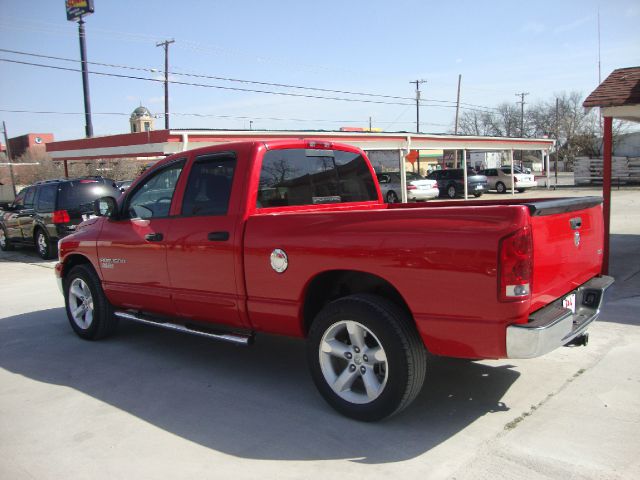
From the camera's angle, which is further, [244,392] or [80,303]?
[80,303]

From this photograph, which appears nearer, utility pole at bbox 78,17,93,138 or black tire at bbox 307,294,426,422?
Result: black tire at bbox 307,294,426,422

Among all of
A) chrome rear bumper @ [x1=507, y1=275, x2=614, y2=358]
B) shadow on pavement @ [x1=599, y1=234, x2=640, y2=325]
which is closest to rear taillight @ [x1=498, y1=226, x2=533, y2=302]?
chrome rear bumper @ [x1=507, y1=275, x2=614, y2=358]

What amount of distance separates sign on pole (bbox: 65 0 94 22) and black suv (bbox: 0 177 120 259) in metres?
33.7

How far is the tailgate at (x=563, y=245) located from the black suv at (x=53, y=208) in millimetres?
10829

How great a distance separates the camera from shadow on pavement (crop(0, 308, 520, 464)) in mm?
3580

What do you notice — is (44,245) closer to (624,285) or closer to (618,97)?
(624,285)

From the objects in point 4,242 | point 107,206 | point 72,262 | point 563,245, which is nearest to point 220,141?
point 4,242

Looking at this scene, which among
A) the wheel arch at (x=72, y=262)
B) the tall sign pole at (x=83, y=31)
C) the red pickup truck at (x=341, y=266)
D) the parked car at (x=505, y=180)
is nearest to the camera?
the red pickup truck at (x=341, y=266)

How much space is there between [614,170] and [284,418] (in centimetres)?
3807

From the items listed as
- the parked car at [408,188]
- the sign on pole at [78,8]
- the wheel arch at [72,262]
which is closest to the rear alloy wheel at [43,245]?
the wheel arch at [72,262]

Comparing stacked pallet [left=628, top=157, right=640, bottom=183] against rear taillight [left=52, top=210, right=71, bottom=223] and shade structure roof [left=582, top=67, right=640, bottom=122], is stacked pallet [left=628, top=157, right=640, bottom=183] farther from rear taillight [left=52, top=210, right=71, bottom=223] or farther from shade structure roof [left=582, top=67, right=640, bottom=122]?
rear taillight [left=52, top=210, right=71, bottom=223]

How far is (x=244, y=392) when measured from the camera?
4.48 m

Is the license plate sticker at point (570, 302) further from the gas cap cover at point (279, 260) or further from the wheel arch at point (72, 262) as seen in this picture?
the wheel arch at point (72, 262)

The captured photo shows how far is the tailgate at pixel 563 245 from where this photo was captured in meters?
3.28
